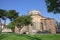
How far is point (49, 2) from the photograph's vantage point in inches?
1045

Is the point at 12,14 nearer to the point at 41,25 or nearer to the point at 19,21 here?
the point at 19,21

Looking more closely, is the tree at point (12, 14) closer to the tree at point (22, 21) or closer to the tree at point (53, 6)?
the tree at point (22, 21)

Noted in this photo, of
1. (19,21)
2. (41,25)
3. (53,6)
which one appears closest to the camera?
(53,6)

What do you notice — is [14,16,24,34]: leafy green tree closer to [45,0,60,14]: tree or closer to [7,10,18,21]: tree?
[7,10,18,21]: tree

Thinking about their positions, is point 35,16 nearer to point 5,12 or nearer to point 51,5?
point 5,12

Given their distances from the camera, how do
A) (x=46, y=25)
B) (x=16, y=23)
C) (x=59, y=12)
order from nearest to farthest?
(x=59, y=12) < (x=16, y=23) < (x=46, y=25)

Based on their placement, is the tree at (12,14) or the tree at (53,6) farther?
the tree at (12,14)

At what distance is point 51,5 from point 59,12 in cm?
172

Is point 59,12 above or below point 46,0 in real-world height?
below

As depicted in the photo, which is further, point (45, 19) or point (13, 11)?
point (45, 19)

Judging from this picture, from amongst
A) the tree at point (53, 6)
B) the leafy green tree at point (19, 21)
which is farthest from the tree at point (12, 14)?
the tree at point (53, 6)

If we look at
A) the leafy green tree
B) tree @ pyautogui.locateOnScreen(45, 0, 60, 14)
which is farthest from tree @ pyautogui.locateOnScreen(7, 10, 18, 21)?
tree @ pyautogui.locateOnScreen(45, 0, 60, 14)

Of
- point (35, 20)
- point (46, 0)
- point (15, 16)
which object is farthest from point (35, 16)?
point (46, 0)

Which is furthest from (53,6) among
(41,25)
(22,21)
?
(41,25)
